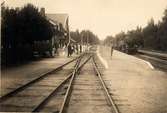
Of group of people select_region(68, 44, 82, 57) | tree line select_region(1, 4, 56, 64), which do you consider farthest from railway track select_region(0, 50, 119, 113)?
group of people select_region(68, 44, 82, 57)

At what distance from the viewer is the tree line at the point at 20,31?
35.1 m

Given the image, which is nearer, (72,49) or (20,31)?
(20,31)

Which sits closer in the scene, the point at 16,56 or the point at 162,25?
the point at 16,56

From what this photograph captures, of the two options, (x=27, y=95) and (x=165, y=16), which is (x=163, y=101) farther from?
(x=165, y=16)

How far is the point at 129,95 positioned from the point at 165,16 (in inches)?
3203

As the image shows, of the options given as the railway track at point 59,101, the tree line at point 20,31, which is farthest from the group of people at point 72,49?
the railway track at point 59,101

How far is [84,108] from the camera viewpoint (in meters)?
12.9

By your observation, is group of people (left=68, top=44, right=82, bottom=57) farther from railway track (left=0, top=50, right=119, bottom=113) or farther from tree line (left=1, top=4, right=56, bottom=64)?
railway track (left=0, top=50, right=119, bottom=113)

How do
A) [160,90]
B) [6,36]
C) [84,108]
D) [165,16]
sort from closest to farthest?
1. [84,108]
2. [160,90]
3. [6,36]
4. [165,16]

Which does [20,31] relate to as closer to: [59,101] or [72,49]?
[59,101]

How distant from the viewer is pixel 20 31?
4122 cm

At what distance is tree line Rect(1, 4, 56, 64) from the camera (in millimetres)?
35072

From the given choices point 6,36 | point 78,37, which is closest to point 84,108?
point 6,36

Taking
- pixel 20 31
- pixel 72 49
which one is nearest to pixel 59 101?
pixel 20 31
